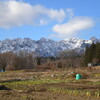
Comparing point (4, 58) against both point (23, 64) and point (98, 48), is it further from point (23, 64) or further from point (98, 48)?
point (98, 48)

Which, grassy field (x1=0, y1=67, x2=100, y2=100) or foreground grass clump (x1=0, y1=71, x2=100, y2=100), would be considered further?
foreground grass clump (x1=0, y1=71, x2=100, y2=100)

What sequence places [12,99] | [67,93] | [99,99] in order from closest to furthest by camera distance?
[99,99]
[12,99]
[67,93]

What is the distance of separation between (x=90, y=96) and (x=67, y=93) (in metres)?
1.75

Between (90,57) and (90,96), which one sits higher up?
(90,57)

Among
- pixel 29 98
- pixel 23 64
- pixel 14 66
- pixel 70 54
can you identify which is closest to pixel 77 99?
pixel 29 98

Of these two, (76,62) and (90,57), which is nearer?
(90,57)

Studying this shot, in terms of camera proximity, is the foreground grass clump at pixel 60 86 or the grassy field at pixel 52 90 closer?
the grassy field at pixel 52 90

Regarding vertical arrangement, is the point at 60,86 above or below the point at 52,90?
below

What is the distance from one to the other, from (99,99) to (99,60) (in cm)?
6308

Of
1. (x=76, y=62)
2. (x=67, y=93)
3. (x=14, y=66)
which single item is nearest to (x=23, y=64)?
(x=14, y=66)

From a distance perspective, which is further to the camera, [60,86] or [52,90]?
[60,86]

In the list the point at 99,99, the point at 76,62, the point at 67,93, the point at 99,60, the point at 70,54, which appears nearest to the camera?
the point at 99,99

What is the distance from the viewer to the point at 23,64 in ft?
282

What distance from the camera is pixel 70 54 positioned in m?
117
